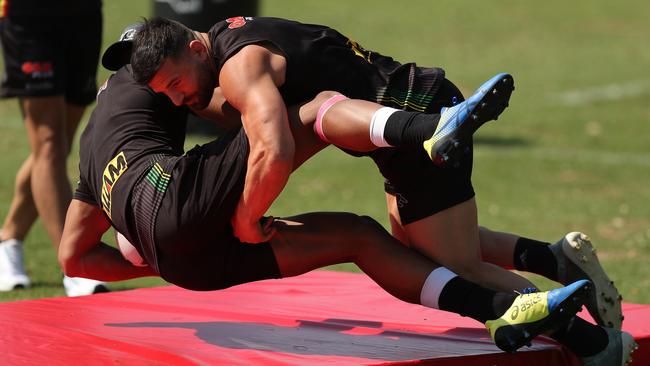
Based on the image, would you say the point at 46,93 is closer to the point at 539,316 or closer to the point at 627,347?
the point at 539,316

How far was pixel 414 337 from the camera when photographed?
199 inches

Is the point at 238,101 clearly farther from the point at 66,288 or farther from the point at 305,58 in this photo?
the point at 66,288

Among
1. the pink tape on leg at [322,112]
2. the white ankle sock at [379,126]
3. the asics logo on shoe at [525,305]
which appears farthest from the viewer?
the pink tape on leg at [322,112]

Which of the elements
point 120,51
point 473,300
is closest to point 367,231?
point 473,300

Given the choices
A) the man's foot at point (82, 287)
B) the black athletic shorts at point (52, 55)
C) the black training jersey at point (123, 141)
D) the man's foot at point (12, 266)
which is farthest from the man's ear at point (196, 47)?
the man's foot at point (12, 266)

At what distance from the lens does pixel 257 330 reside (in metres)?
Result: 5.19

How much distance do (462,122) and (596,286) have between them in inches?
47.9

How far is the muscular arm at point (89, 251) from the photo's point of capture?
559 cm

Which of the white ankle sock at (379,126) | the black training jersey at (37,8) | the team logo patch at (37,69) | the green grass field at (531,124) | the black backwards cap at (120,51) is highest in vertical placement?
the white ankle sock at (379,126)

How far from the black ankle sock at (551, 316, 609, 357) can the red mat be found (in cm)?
11

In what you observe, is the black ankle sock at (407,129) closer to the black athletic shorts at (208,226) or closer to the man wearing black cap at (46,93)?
the black athletic shorts at (208,226)

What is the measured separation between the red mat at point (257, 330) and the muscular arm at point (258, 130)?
1.70 ft

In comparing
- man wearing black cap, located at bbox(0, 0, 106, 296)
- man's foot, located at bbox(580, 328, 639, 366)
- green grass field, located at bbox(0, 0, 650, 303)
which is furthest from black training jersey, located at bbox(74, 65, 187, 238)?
man's foot, located at bbox(580, 328, 639, 366)

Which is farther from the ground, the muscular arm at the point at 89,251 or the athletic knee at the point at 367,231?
the athletic knee at the point at 367,231
